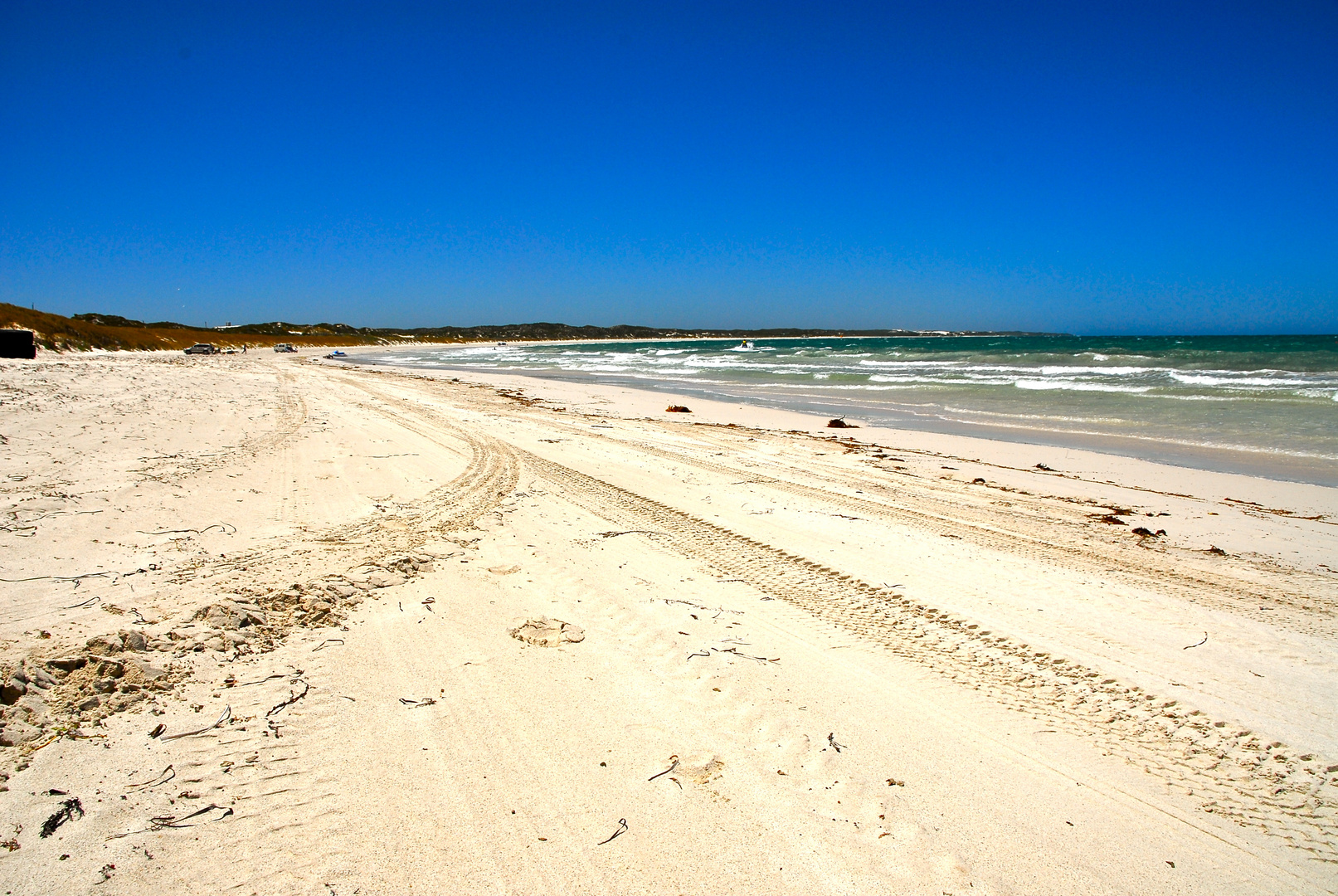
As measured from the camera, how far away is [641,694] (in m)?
3.19

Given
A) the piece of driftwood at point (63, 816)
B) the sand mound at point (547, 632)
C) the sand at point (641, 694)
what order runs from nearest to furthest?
the piece of driftwood at point (63, 816) → the sand at point (641, 694) → the sand mound at point (547, 632)

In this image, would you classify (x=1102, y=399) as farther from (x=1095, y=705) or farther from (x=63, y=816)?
(x=63, y=816)

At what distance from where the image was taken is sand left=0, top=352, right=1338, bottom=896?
7.31 feet

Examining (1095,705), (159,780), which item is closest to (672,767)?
(159,780)

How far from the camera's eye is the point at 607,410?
16688mm

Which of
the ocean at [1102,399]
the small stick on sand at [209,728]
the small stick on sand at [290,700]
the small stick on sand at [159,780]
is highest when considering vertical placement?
the small stick on sand at [209,728]

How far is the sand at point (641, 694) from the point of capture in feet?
7.31

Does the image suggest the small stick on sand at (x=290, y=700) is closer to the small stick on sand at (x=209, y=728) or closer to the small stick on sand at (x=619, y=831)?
the small stick on sand at (x=209, y=728)

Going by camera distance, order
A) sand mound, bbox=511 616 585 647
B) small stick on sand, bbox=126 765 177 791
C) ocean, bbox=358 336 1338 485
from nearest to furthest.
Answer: small stick on sand, bbox=126 765 177 791 → sand mound, bbox=511 616 585 647 → ocean, bbox=358 336 1338 485

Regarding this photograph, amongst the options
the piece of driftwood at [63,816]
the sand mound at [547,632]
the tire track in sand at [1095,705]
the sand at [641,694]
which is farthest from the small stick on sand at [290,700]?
the tire track in sand at [1095,705]

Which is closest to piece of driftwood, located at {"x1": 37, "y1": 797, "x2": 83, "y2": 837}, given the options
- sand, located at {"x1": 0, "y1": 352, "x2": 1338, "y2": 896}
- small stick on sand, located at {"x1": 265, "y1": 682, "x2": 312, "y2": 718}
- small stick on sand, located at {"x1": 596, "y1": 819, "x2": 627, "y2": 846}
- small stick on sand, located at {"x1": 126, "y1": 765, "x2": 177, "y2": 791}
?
sand, located at {"x1": 0, "y1": 352, "x2": 1338, "y2": 896}

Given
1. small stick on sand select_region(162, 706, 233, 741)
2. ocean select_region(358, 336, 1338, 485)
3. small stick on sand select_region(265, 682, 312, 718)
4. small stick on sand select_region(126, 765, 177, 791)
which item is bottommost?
ocean select_region(358, 336, 1338, 485)

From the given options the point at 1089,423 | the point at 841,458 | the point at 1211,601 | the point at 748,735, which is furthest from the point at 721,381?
the point at 748,735

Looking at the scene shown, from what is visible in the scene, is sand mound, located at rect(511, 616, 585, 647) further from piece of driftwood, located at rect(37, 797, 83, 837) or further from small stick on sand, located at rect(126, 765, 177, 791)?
piece of driftwood, located at rect(37, 797, 83, 837)
